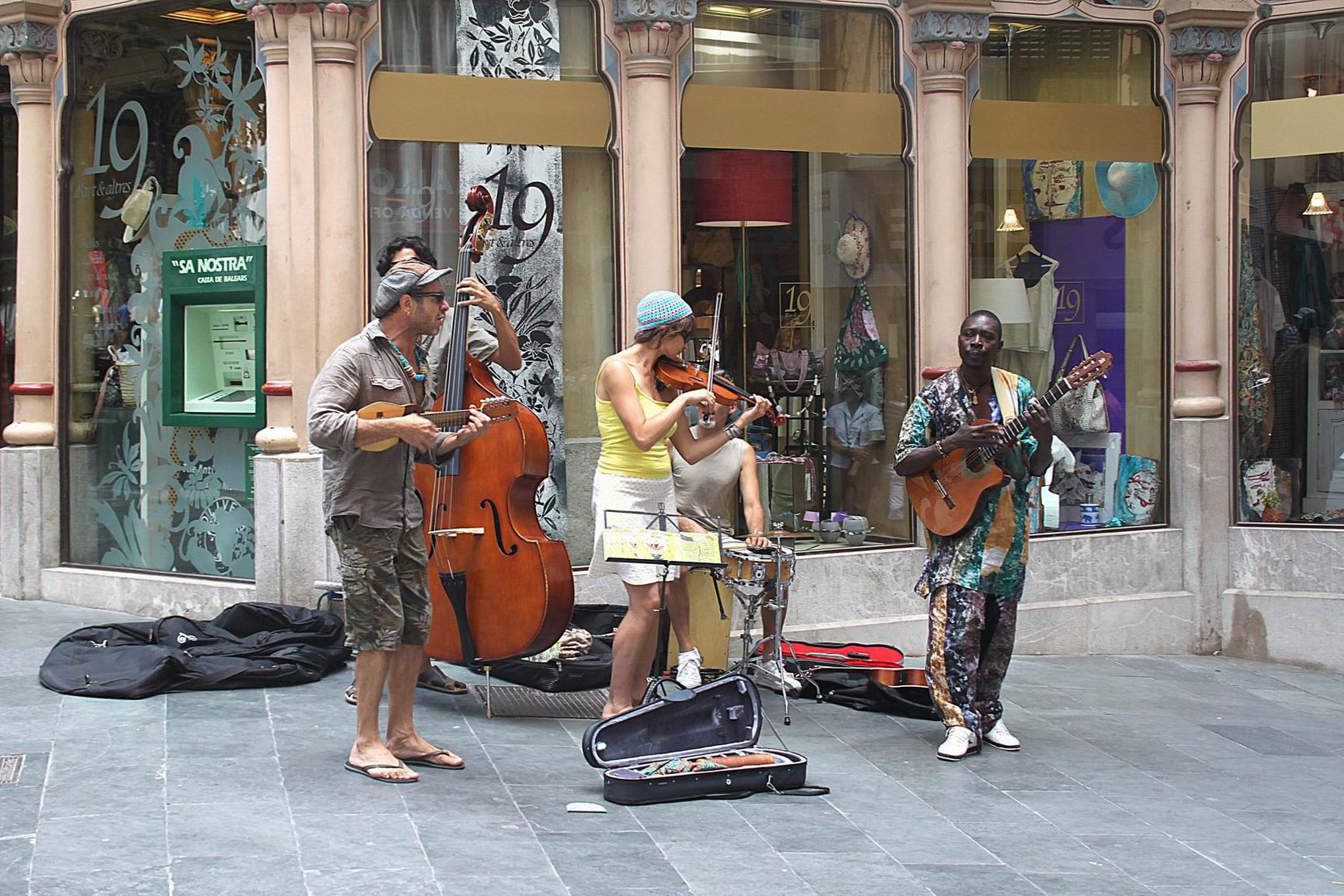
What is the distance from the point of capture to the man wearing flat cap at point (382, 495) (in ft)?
19.7

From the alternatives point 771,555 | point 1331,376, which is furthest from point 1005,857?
point 1331,376

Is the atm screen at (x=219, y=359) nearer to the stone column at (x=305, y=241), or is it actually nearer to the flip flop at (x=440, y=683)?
the stone column at (x=305, y=241)

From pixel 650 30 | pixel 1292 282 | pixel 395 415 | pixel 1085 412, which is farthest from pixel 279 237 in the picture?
pixel 1292 282

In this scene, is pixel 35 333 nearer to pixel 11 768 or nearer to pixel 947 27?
pixel 11 768

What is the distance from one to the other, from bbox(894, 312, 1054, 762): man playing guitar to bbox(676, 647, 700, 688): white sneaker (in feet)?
3.37

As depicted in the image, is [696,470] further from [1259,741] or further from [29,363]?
[29,363]

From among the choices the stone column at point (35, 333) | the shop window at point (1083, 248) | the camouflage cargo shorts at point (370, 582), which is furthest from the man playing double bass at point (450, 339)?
the shop window at point (1083, 248)

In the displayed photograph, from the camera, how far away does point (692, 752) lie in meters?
6.33

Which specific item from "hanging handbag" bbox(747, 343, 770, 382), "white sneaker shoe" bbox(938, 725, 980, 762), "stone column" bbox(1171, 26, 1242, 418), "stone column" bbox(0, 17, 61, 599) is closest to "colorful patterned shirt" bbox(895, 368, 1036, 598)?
"white sneaker shoe" bbox(938, 725, 980, 762)

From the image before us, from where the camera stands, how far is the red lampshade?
30.8 feet

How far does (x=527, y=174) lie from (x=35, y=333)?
3.19 meters

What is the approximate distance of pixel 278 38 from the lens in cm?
868

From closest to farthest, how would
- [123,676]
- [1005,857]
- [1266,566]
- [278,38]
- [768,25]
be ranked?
[1005,857], [123,676], [278,38], [768,25], [1266,566]

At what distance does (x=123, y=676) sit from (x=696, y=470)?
2.78 metres
